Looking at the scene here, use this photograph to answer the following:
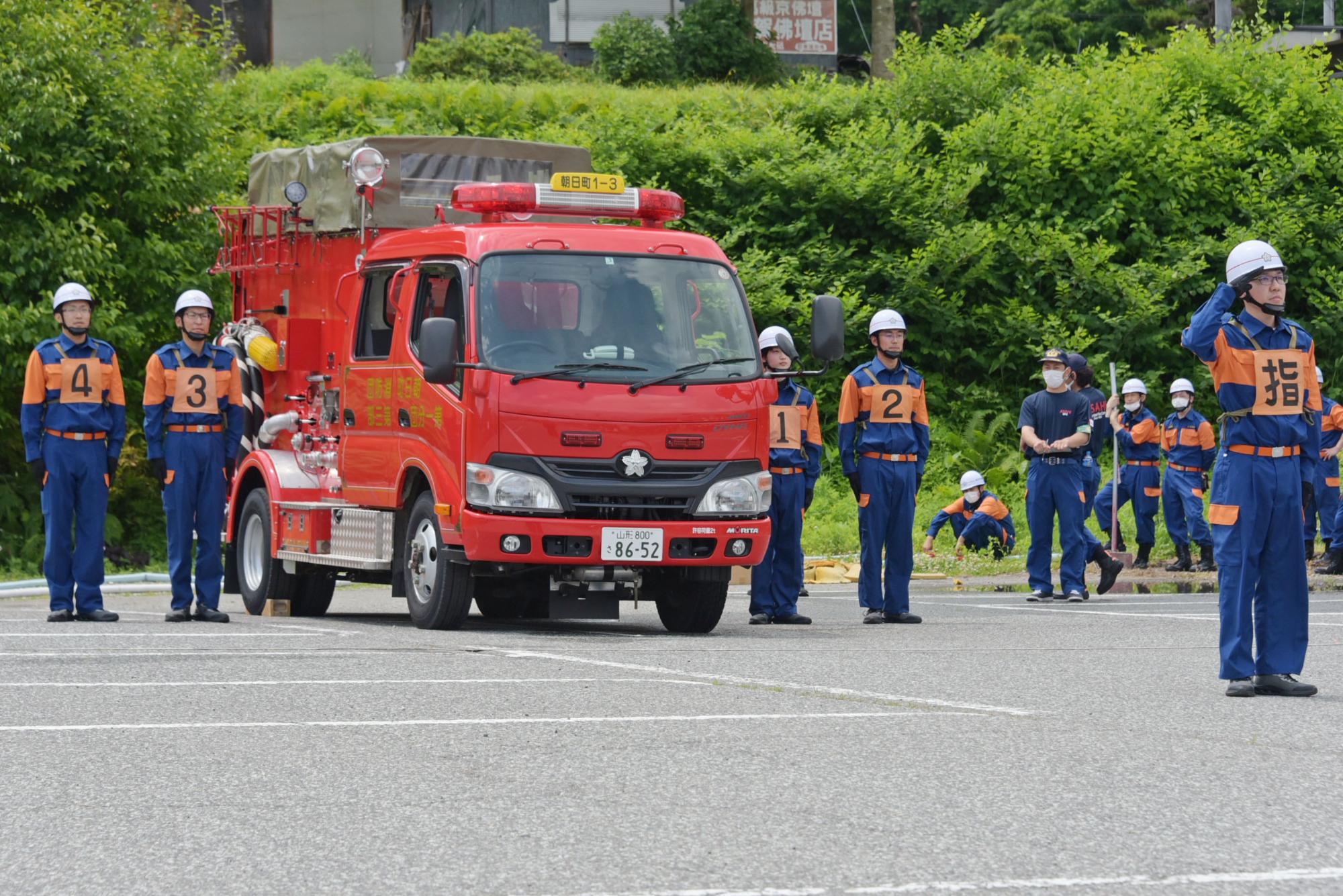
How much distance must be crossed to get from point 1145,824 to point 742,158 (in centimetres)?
2407

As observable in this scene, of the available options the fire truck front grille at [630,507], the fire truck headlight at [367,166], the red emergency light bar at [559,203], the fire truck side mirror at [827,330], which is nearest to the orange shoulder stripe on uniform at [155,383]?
the fire truck headlight at [367,166]

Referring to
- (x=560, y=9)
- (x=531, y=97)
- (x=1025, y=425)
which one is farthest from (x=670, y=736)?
(x=560, y=9)

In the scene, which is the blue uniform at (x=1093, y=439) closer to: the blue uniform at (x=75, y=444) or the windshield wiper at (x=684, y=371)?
the windshield wiper at (x=684, y=371)

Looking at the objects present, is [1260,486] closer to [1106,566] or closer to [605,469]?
[605,469]

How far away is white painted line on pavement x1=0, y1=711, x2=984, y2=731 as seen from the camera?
26.0ft

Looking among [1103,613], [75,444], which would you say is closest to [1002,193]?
[1103,613]

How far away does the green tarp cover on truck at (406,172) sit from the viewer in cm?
1485

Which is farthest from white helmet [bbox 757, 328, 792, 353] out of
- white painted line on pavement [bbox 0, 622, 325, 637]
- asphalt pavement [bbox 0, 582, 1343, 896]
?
white painted line on pavement [bbox 0, 622, 325, 637]

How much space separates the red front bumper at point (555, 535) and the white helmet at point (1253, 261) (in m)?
4.22

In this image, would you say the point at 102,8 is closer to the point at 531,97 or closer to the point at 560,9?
the point at 531,97

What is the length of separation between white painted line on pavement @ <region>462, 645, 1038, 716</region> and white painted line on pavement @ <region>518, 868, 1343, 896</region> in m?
3.09

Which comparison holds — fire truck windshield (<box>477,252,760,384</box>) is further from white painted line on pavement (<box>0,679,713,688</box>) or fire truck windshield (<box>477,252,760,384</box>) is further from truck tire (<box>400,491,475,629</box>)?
white painted line on pavement (<box>0,679,713,688</box>)

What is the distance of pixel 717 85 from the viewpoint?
37.9 m

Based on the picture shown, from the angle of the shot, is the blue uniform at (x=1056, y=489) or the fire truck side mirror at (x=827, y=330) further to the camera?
the blue uniform at (x=1056, y=489)
